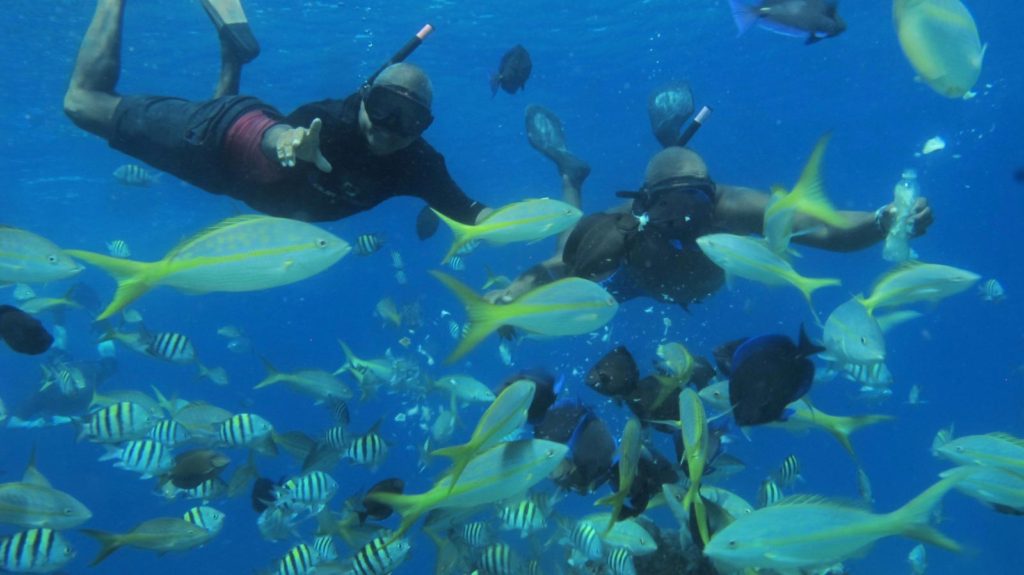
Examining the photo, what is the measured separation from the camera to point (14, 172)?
30578 millimetres

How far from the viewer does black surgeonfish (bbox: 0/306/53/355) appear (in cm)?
479

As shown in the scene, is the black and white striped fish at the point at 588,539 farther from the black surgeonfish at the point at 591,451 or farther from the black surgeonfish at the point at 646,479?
the black surgeonfish at the point at 591,451

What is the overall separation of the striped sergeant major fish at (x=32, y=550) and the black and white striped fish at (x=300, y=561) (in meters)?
1.85

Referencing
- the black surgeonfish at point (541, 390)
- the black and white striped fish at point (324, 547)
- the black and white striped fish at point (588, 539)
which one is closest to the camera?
the black surgeonfish at point (541, 390)

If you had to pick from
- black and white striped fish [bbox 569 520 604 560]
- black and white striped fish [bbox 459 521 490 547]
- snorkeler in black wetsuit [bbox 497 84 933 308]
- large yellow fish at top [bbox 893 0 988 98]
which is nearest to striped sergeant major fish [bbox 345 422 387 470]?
black and white striped fish [bbox 459 521 490 547]

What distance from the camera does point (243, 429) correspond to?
722 cm

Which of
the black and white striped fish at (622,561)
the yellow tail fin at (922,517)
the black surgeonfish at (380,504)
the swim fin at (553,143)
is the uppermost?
the yellow tail fin at (922,517)

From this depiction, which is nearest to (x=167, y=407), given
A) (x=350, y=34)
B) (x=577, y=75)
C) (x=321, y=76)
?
(x=350, y=34)

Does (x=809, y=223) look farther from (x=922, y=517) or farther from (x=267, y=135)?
(x=267, y=135)

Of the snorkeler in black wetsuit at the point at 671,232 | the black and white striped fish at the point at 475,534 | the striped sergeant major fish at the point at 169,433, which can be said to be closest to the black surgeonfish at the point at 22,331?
the striped sergeant major fish at the point at 169,433

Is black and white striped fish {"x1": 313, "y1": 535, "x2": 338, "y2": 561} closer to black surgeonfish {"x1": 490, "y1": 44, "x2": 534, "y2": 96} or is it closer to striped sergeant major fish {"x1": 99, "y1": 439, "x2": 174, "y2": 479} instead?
striped sergeant major fish {"x1": 99, "y1": 439, "x2": 174, "y2": 479}

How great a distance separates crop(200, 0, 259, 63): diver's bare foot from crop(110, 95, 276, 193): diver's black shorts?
1399 mm

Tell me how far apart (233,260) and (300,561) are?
418 centimetres

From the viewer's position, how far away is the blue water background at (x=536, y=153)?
21.8 meters
